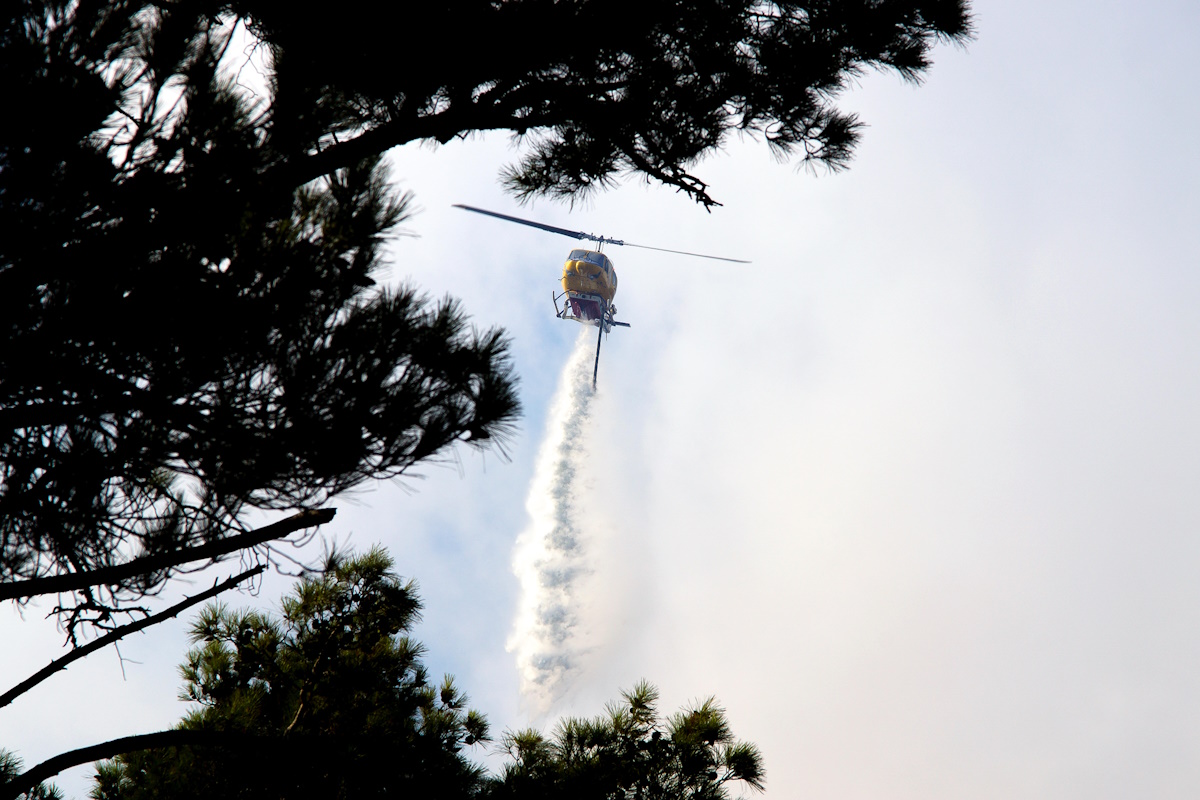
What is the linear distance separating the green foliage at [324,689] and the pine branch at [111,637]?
357 cm

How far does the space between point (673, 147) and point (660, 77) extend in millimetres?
465

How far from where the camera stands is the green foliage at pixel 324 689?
21.9 ft

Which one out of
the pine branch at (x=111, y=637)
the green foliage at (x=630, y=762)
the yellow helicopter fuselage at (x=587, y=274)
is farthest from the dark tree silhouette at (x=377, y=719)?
the yellow helicopter fuselage at (x=587, y=274)

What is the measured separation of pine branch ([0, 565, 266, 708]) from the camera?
9.70 feet

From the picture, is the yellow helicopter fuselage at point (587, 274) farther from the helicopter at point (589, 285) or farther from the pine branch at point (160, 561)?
the pine branch at point (160, 561)

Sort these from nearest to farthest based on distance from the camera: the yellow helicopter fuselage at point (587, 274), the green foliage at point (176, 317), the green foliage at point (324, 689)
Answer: the green foliage at point (176, 317) → the green foliage at point (324, 689) → the yellow helicopter fuselage at point (587, 274)

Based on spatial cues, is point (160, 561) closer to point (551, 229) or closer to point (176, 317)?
point (176, 317)

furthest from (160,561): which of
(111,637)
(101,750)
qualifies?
(101,750)

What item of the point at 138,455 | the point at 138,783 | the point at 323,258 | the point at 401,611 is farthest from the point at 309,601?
the point at 323,258

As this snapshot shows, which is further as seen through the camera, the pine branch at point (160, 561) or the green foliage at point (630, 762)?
the green foliage at point (630, 762)

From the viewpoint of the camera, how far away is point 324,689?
7172mm

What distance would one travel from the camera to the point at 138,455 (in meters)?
3.14

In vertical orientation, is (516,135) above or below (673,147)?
below

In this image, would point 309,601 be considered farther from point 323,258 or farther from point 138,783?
point 323,258
